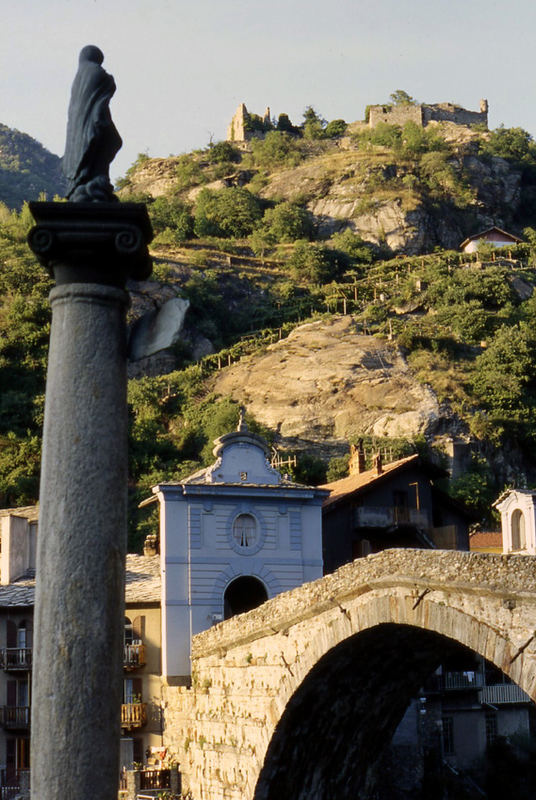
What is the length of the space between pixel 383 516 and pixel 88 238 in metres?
27.5

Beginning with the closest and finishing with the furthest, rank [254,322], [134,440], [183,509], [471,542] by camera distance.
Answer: [183,509] → [471,542] → [134,440] → [254,322]

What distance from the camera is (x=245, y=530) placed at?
29.9 m

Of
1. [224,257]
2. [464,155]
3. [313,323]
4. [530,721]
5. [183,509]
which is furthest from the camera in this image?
[464,155]

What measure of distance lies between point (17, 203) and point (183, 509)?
114 meters

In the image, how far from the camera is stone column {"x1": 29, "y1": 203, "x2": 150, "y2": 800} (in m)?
6.88

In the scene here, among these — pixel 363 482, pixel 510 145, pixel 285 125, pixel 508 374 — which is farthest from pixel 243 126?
pixel 363 482

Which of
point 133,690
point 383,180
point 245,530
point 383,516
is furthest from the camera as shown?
point 383,180

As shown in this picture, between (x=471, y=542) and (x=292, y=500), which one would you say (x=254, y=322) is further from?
(x=292, y=500)

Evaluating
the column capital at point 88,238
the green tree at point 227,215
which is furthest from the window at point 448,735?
the green tree at point 227,215

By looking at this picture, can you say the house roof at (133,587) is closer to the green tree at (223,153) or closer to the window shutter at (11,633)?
the window shutter at (11,633)

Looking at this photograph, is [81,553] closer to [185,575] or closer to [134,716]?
[134,716]

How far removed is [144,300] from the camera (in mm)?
64312

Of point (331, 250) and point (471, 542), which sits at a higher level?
point (331, 250)

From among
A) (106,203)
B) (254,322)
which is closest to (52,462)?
(106,203)
